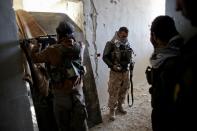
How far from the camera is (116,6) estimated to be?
16.0ft

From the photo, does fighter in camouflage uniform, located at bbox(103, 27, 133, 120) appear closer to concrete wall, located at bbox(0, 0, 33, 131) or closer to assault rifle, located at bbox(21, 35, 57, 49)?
assault rifle, located at bbox(21, 35, 57, 49)

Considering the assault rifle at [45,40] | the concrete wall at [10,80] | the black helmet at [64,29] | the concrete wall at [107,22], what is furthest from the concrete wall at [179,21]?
the concrete wall at [107,22]

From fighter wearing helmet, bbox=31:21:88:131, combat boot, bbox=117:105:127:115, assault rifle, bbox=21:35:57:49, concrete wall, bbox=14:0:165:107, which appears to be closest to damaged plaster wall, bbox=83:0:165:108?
concrete wall, bbox=14:0:165:107

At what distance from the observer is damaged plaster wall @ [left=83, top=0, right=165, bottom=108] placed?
14.7ft

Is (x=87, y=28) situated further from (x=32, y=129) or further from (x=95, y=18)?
(x=32, y=129)

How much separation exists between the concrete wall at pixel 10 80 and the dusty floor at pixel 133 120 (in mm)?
1427

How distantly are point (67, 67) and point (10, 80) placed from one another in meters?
0.53

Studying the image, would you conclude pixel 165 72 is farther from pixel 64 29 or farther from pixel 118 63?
pixel 118 63

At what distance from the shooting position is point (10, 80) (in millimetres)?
2510

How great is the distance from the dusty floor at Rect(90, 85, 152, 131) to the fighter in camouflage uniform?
0.51 feet

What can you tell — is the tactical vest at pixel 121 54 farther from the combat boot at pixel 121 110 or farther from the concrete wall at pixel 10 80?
the concrete wall at pixel 10 80

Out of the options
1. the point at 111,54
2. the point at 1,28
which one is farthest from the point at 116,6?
the point at 1,28

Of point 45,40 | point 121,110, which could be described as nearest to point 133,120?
point 121,110

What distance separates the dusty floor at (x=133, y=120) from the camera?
3.85m
